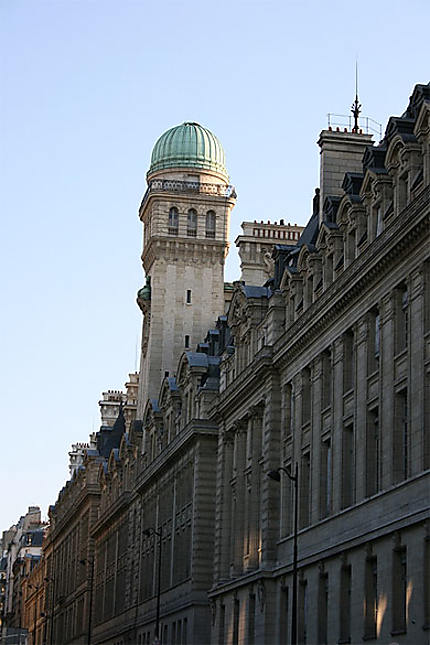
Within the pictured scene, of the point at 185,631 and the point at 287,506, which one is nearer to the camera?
the point at 287,506

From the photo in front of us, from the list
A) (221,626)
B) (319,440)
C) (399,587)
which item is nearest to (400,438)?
(399,587)

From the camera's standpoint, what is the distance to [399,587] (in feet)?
148

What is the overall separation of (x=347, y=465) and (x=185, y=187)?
193 ft

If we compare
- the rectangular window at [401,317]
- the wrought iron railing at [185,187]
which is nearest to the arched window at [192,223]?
the wrought iron railing at [185,187]

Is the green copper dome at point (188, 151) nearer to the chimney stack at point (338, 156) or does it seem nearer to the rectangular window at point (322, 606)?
the chimney stack at point (338, 156)

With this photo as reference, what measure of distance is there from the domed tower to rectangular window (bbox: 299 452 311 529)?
153 feet

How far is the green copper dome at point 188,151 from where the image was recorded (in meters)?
110

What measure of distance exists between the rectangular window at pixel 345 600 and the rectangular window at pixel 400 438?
18.0 feet

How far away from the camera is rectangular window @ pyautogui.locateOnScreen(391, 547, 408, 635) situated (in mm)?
44719

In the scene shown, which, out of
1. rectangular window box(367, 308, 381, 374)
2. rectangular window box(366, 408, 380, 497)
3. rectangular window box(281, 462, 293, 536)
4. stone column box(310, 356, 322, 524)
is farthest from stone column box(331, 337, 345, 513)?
rectangular window box(281, 462, 293, 536)

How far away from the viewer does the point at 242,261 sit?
100500 millimetres

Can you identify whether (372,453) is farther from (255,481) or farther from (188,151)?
(188,151)

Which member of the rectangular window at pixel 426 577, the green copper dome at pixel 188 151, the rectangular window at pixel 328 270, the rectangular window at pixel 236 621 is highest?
the green copper dome at pixel 188 151

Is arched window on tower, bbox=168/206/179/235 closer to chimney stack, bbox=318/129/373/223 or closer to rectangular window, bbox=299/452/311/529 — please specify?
chimney stack, bbox=318/129/373/223
